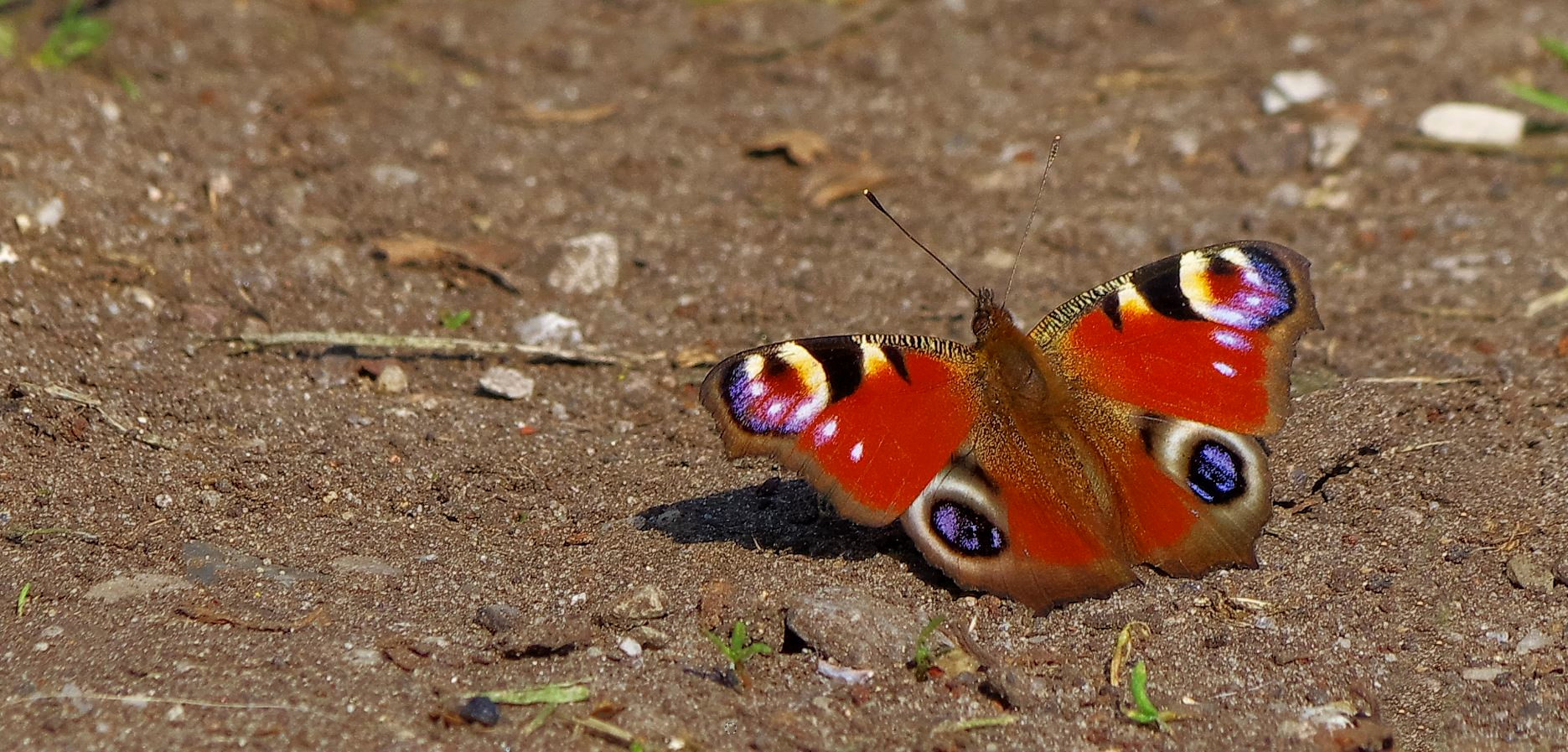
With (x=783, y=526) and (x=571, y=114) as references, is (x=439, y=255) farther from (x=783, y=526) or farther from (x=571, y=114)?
(x=783, y=526)

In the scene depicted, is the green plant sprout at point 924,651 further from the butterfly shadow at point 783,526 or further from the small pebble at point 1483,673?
the small pebble at point 1483,673

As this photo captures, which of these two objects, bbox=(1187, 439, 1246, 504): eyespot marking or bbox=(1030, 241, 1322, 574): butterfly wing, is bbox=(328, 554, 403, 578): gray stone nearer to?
bbox=(1030, 241, 1322, 574): butterfly wing

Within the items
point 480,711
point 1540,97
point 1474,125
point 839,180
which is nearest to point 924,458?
point 480,711

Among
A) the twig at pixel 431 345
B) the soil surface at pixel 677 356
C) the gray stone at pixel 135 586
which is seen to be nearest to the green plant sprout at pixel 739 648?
the soil surface at pixel 677 356

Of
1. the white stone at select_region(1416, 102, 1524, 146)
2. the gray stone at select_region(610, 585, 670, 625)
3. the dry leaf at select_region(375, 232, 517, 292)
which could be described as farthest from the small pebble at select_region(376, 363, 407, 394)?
the white stone at select_region(1416, 102, 1524, 146)

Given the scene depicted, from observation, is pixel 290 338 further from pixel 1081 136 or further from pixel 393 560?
pixel 1081 136
